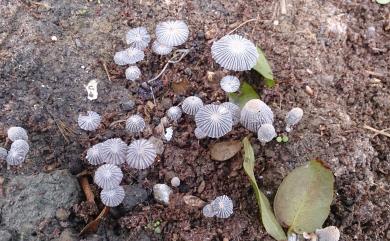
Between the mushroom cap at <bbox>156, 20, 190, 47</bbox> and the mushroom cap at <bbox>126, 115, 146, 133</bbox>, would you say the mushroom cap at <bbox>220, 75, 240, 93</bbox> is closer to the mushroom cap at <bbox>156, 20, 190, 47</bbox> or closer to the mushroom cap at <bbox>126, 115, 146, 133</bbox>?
the mushroom cap at <bbox>156, 20, 190, 47</bbox>

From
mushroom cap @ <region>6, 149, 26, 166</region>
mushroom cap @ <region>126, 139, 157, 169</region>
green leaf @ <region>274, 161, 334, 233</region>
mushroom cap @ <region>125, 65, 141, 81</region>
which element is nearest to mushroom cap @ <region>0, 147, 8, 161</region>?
mushroom cap @ <region>6, 149, 26, 166</region>

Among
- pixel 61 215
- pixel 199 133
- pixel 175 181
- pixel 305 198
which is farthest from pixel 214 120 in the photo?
pixel 61 215

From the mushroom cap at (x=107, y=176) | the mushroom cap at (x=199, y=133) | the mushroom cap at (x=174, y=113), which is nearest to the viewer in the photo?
the mushroom cap at (x=107, y=176)

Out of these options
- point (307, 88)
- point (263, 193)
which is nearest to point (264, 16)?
point (307, 88)

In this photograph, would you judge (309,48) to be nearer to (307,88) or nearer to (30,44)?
(307,88)

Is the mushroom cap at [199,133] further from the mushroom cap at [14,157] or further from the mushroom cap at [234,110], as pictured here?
the mushroom cap at [14,157]

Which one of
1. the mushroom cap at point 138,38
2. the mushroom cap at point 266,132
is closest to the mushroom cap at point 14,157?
the mushroom cap at point 138,38
